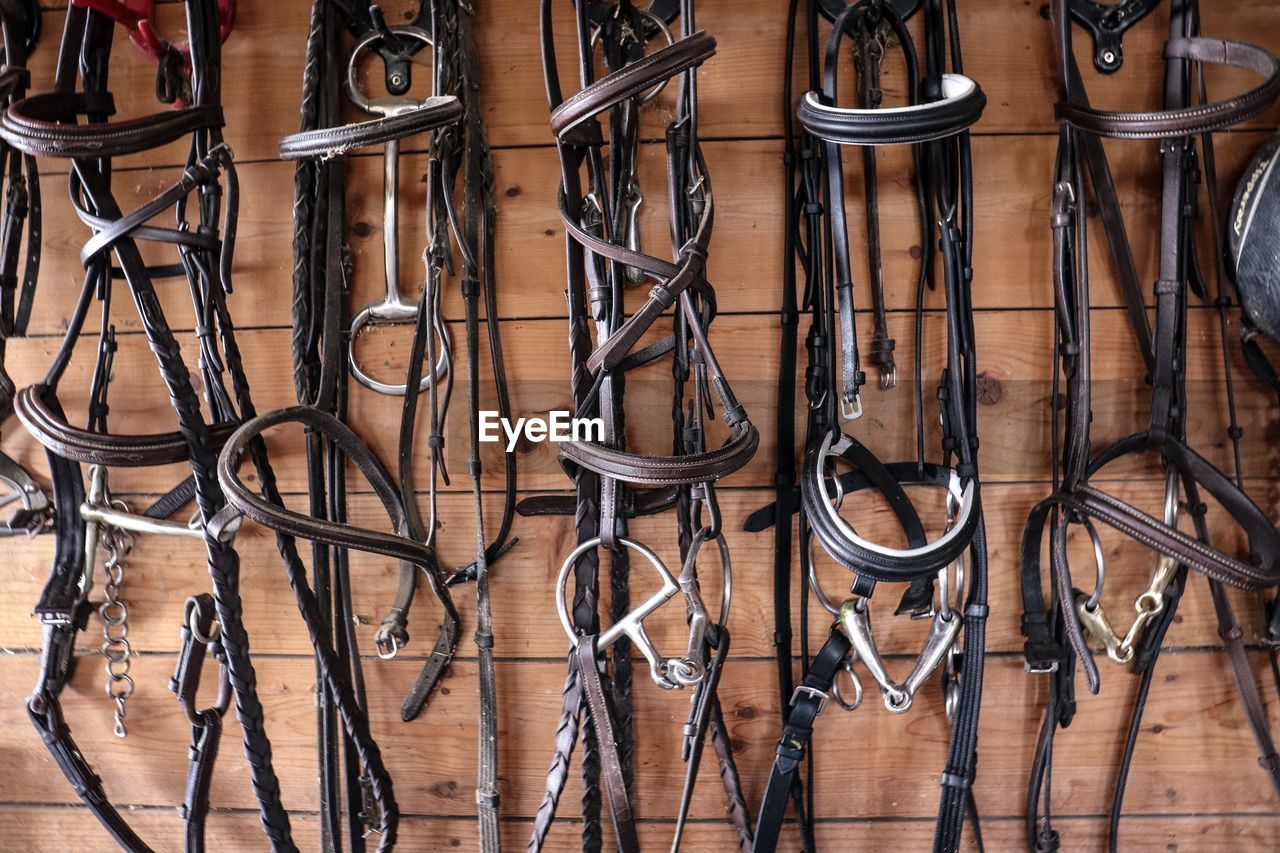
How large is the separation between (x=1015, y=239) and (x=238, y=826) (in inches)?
69.9

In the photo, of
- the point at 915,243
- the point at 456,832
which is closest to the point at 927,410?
the point at 915,243

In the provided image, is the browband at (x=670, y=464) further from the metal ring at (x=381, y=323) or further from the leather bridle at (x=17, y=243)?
the leather bridle at (x=17, y=243)

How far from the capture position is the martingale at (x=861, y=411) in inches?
45.6

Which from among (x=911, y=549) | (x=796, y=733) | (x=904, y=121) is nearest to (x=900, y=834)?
(x=796, y=733)

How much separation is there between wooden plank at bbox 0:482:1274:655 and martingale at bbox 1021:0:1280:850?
5 cm

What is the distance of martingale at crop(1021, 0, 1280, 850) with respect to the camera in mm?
1154

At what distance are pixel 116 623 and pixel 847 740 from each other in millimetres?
1314

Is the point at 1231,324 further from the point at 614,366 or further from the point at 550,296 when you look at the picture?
the point at 550,296

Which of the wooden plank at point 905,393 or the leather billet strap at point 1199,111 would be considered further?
the wooden plank at point 905,393

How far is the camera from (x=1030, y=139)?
126 centimetres

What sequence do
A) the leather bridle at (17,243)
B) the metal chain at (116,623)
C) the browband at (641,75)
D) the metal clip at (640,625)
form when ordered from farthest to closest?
the metal chain at (116,623) → the leather bridle at (17,243) → the metal clip at (640,625) → the browband at (641,75)

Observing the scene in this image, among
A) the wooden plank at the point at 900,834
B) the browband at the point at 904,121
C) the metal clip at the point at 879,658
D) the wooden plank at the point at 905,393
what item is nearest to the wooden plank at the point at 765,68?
the browband at the point at 904,121

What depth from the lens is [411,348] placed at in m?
1.26

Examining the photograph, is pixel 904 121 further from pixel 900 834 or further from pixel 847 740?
pixel 900 834
